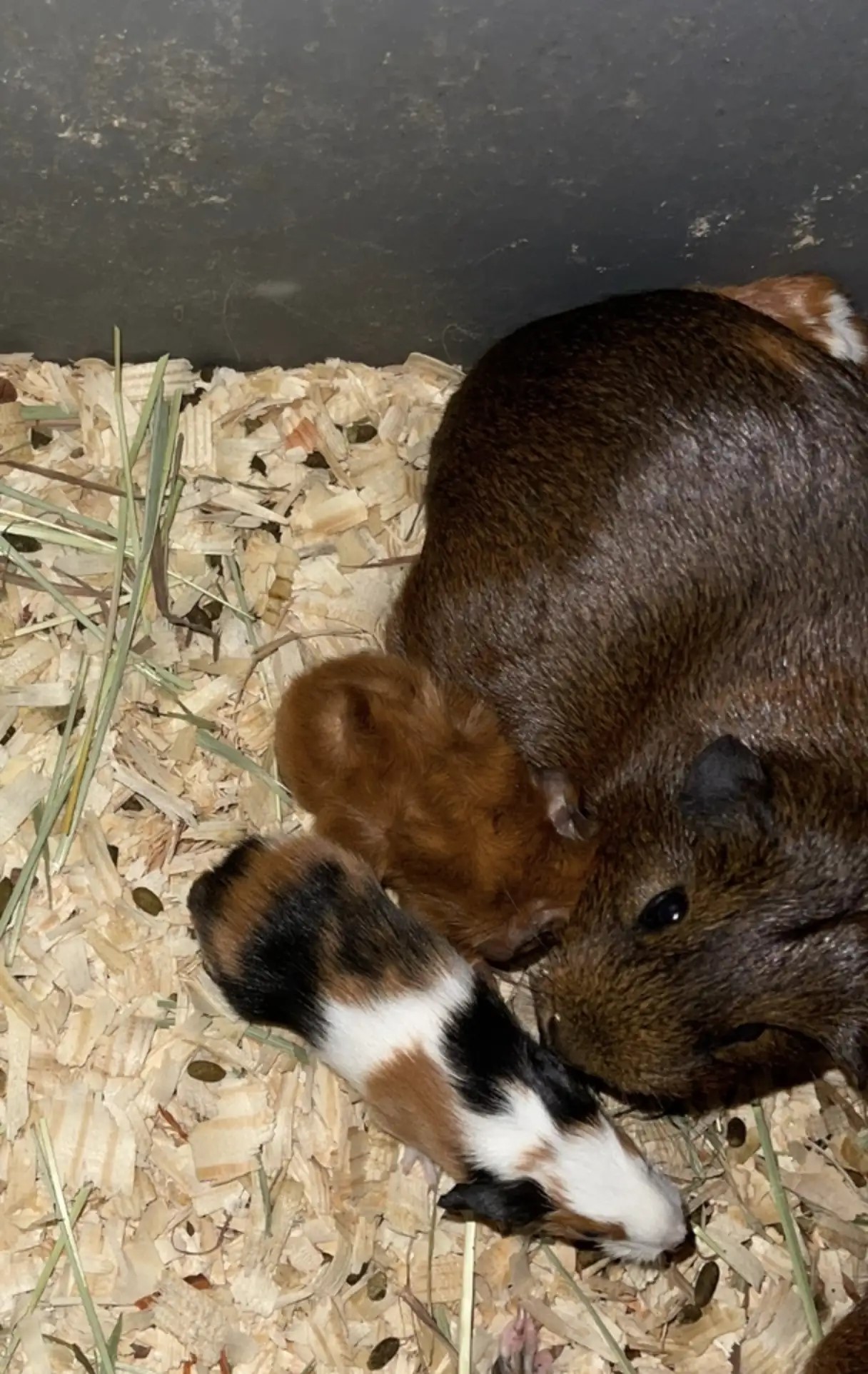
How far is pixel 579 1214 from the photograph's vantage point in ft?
8.96

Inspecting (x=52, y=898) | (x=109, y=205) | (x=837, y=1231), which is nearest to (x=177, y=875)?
(x=52, y=898)

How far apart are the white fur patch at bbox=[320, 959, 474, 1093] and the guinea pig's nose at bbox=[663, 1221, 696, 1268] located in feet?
2.67

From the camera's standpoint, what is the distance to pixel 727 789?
262 centimetres

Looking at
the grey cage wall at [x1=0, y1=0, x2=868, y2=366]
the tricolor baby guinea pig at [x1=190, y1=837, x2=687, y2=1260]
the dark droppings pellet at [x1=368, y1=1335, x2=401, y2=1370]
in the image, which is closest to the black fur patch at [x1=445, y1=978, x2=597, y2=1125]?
the tricolor baby guinea pig at [x1=190, y1=837, x2=687, y2=1260]

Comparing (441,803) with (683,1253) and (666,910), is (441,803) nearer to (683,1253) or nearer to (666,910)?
(666,910)

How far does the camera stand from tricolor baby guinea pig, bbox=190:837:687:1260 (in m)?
2.72

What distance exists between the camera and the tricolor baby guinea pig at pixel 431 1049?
2.72 m

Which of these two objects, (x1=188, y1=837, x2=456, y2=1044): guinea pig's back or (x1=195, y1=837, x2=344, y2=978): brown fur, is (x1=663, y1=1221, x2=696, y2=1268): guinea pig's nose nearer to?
(x1=188, y1=837, x2=456, y2=1044): guinea pig's back

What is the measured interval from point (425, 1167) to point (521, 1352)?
1.44 feet

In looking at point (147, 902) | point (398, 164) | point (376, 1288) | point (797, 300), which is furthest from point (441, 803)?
point (797, 300)

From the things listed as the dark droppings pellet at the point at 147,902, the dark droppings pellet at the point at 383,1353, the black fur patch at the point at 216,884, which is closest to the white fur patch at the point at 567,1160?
the dark droppings pellet at the point at 383,1353

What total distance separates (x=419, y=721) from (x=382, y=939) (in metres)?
0.47

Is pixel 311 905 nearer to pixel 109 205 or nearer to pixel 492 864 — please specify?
pixel 492 864

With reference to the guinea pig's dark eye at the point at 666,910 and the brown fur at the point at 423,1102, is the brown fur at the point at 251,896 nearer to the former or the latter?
the brown fur at the point at 423,1102
